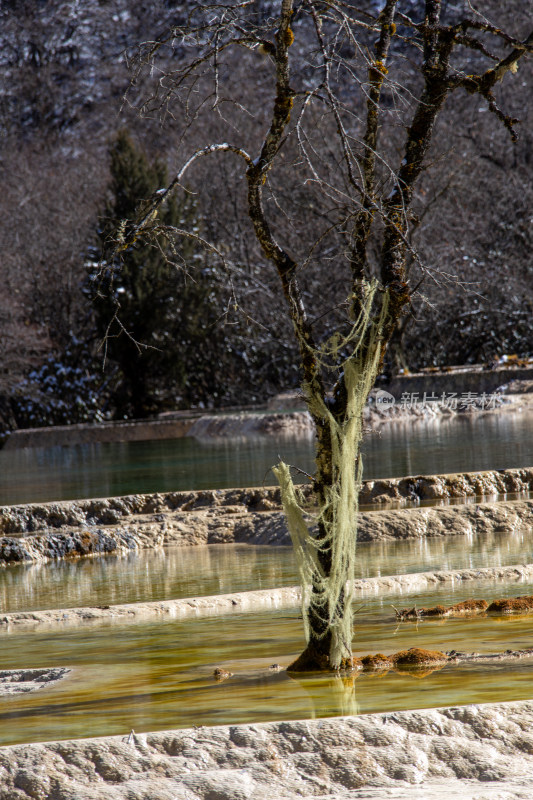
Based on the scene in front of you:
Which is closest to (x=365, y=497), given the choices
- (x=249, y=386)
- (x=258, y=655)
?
(x=258, y=655)

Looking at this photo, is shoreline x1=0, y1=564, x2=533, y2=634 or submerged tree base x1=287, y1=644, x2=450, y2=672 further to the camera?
shoreline x1=0, y1=564, x2=533, y2=634

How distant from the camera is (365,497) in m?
9.79

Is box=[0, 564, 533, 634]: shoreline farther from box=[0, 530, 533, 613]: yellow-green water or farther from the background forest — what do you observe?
the background forest

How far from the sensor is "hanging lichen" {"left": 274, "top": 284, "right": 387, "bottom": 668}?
4.28 meters

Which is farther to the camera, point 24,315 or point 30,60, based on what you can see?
point 30,60

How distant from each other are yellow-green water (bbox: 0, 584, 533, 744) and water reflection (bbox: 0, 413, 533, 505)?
414 cm

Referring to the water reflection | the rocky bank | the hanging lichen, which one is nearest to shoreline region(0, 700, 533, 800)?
the hanging lichen

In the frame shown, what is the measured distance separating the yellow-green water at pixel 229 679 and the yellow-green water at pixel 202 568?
3.40 feet

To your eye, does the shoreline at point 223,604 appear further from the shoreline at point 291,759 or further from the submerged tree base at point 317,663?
the shoreline at point 291,759

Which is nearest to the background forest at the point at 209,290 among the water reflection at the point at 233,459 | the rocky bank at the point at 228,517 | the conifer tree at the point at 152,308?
the conifer tree at the point at 152,308

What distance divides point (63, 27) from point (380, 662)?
152ft

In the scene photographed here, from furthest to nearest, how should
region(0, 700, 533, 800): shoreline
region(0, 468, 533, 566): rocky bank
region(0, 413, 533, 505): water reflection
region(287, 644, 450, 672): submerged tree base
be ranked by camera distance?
region(0, 413, 533, 505): water reflection
region(0, 468, 533, 566): rocky bank
region(287, 644, 450, 672): submerged tree base
region(0, 700, 533, 800): shoreline

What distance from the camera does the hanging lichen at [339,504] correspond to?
14.0ft

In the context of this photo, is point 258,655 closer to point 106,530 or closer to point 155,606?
point 155,606
